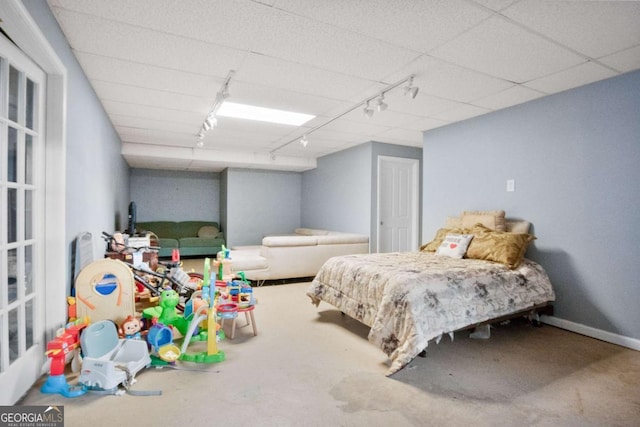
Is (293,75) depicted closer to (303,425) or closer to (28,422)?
(303,425)

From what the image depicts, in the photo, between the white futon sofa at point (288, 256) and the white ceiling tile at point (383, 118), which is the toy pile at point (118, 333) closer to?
the white futon sofa at point (288, 256)

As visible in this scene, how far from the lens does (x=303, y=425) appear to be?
5.41 ft

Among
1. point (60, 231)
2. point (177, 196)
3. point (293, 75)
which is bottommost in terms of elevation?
point (60, 231)

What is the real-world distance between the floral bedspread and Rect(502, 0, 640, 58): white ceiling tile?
187 centimetres

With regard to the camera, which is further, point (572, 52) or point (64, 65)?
point (572, 52)

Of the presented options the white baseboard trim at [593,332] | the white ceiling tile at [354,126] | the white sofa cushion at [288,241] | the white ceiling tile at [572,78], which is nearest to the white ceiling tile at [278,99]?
the white ceiling tile at [354,126]

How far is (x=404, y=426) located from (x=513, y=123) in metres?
3.47

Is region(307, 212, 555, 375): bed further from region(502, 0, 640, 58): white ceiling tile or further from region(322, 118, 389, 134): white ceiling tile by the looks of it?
region(322, 118, 389, 134): white ceiling tile

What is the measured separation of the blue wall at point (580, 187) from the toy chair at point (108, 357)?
3858 millimetres

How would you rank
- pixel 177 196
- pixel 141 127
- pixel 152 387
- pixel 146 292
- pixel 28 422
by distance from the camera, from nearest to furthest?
pixel 28 422, pixel 152 387, pixel 146 292, pixel 141 127, pixel 177 196

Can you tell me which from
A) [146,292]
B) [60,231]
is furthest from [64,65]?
[146,292]

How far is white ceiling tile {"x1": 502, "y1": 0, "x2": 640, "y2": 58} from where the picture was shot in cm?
188

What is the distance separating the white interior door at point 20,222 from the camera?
66.4 inches

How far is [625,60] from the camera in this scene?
8.33 feet
